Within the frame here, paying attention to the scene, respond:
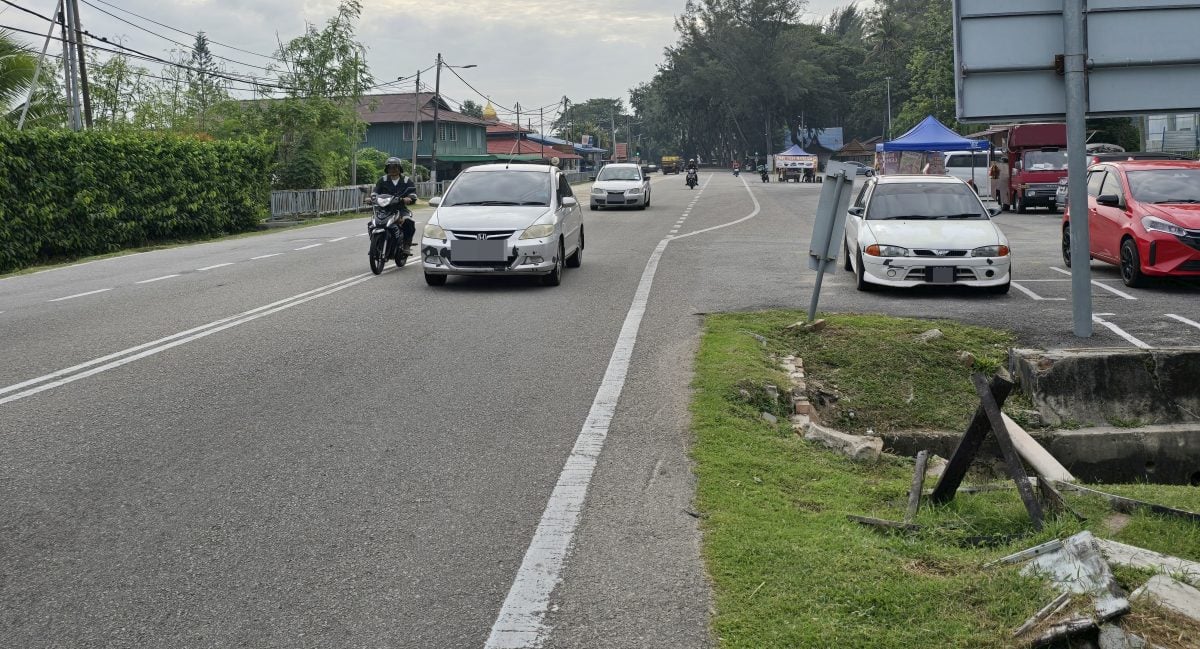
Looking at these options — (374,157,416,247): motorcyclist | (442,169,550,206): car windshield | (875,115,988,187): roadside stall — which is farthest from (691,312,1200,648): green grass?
(875,115,988,187): roadside stall

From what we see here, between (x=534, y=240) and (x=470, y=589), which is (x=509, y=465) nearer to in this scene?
(x=470, y=589)

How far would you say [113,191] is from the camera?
80.9ft

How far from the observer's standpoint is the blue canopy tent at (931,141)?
139ft

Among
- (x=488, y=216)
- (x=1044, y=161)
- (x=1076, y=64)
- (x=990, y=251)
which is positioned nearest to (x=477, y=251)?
(x=488, y=216)

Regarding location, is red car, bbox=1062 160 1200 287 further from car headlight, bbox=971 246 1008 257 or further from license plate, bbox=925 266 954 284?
license plate, bbox=925 266 954 284

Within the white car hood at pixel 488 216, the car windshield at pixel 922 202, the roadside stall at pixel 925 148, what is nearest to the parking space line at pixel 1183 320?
the car windshield at pixel 922 202

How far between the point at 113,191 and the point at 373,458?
2081cm

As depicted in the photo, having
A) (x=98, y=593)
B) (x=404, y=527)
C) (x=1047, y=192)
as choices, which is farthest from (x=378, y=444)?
(x=1047, y=192)

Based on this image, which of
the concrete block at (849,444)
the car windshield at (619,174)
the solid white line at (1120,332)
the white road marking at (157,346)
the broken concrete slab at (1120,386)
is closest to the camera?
the concrete block at (849,444)

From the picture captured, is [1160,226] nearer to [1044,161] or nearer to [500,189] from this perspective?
[500,189]

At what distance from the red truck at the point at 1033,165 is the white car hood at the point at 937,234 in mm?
19670

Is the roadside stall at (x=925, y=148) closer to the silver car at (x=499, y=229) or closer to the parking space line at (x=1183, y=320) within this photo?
the silver car at (x=499, y=229)

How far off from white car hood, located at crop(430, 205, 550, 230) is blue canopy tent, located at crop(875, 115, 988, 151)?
30402 millimetres

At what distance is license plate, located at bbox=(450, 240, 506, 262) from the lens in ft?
47.4
